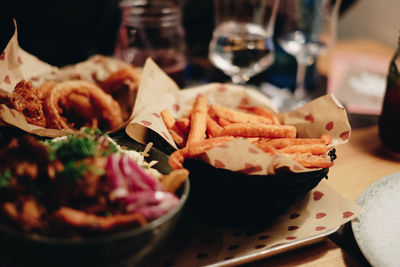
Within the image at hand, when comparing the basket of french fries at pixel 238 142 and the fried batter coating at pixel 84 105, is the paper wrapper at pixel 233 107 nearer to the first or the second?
the basket of french fries at pixel 238 142

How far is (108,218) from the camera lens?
0.78 meters

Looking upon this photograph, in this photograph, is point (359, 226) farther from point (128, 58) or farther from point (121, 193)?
point (128, 58)

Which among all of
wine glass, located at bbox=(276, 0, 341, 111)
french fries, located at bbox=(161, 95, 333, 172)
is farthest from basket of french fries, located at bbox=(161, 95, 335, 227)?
wine glass, located at bbox=(276, 0, 341, 111)

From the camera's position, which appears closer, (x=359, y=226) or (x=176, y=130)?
(x=359, y=226)

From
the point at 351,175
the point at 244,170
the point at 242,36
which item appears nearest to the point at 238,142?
the point at 244,170

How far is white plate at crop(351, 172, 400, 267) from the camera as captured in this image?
1001 mm

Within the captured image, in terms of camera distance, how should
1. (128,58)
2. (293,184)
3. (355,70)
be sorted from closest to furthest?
(293,184)
(128,58)
(355,70)

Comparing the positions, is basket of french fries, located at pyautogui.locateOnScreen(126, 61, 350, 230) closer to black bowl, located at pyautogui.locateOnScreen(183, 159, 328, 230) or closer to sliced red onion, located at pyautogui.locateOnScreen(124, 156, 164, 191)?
black bowl, located at pyautogui.locateOnScreen(183, 159, 328, 230)

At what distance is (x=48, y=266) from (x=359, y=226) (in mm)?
776

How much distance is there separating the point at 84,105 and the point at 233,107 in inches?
20.7

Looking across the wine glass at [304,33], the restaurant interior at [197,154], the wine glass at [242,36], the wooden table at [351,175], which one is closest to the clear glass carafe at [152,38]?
the restaurant interior at [197,154]

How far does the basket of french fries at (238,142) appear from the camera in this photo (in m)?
1.00

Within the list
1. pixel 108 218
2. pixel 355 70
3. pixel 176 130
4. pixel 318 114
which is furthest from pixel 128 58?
pixel 355 70

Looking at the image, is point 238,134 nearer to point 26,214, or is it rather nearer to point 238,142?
point 238,142
